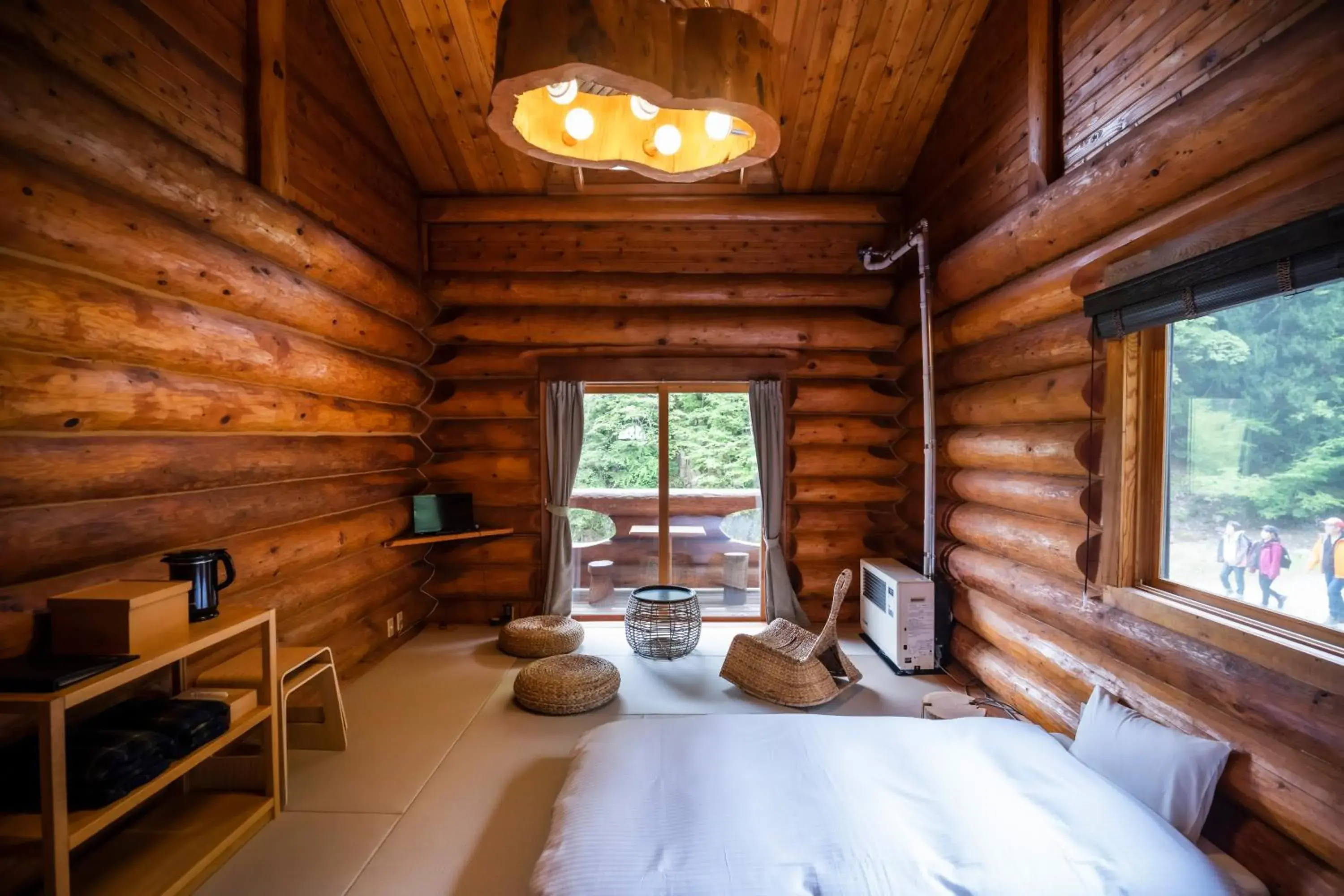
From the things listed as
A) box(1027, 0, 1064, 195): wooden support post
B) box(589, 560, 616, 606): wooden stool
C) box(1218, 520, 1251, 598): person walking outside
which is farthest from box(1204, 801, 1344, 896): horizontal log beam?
box(589, 560, 616, 606): wooden stool

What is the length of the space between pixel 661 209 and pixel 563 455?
2446 mm

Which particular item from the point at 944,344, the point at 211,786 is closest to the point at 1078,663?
the point at 944,344

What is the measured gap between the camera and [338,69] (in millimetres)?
3891

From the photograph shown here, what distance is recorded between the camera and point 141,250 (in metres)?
2.30

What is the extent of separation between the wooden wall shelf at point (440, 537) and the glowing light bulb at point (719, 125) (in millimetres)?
3873

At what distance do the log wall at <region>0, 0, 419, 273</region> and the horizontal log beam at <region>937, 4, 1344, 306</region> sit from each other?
438cm

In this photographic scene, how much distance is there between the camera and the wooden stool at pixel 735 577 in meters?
5.48

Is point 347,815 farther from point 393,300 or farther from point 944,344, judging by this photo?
point 944,344

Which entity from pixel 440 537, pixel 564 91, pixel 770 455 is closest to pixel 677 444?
pixel 770 455

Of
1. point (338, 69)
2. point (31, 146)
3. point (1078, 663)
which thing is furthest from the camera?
point (338, 69)

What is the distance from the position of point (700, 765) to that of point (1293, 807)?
205 cm

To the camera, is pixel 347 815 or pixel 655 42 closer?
pixel 655 42

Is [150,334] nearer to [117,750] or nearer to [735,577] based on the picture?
[117,750]

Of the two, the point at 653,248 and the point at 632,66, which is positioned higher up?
the point at 653,248
